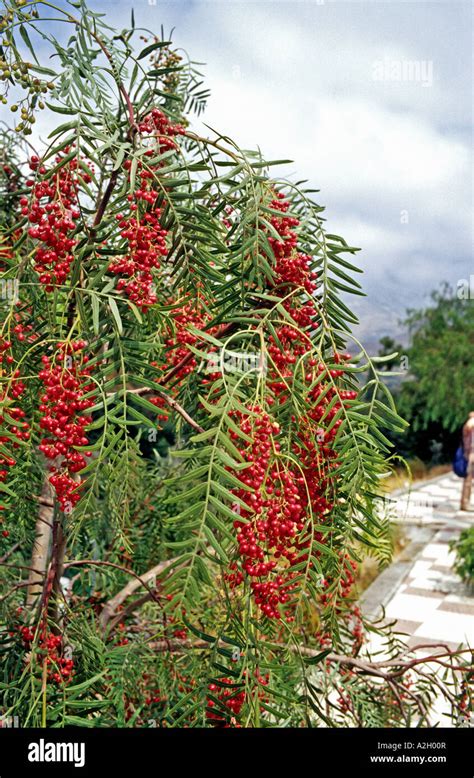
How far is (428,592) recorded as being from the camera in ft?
13.1

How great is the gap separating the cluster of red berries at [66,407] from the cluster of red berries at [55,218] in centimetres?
8

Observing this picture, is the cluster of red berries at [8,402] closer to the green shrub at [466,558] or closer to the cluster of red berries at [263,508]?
the cluster of red berries at [263,508]

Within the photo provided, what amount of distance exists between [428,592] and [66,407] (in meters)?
3.74

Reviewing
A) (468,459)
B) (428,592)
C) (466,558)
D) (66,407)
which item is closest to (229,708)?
(66,407)

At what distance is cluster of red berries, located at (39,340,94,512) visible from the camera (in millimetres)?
629

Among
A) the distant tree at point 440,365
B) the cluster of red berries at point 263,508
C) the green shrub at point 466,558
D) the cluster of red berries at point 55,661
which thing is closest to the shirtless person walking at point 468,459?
the distant tree at point 440,365

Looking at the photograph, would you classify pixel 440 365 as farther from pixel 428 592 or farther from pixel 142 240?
pixel 142 240

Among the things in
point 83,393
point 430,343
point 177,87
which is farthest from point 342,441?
point 430,343

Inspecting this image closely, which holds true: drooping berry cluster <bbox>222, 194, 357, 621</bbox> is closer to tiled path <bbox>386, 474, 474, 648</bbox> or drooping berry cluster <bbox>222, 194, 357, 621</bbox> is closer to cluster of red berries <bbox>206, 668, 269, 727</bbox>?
cluster of red berries <bbox>206, 668, 269, 727</bbox>

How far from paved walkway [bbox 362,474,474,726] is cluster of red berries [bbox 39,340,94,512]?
6.69 ft

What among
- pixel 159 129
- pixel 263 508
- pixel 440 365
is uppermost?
pixel 440 365

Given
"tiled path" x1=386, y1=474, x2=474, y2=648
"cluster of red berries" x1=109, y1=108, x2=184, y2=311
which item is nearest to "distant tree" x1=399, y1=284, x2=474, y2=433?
"tiled path" x1=386, y1=474, x2=474, y2=648

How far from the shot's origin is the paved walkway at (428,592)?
3389mm

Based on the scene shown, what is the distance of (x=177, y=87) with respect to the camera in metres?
1.48
